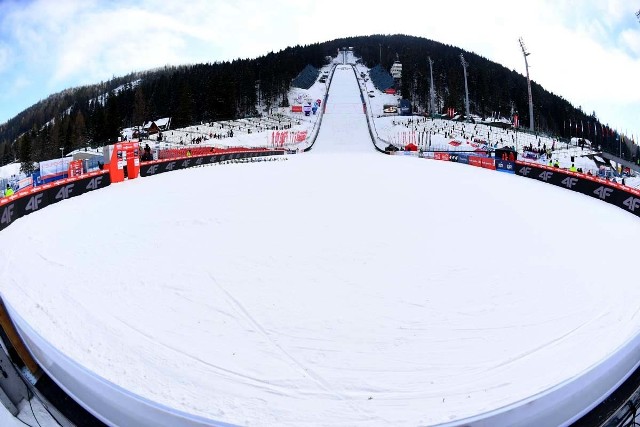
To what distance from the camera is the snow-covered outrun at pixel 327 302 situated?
4.16m

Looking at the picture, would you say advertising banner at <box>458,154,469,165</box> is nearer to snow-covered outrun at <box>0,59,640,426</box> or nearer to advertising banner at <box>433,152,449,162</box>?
advertising banner at <box>433,152,449,162</box>

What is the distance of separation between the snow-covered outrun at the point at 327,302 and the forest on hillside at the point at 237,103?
4303cm

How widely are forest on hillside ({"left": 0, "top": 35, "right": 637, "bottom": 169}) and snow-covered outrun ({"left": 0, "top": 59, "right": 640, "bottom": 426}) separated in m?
43.0

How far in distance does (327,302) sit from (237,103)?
2887 inches

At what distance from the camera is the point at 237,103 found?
243 feet

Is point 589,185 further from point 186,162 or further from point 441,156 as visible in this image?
point 186,162

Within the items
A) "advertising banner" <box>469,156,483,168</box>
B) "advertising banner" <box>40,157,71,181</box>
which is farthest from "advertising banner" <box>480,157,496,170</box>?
"advertising banner" <box>40,157,71,181</box>

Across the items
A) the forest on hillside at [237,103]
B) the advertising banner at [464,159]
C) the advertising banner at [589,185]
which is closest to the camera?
the advertising banner at [589,185]

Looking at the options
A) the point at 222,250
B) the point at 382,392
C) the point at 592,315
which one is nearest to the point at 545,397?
the point at 382,392

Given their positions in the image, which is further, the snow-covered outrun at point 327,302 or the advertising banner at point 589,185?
the advertising banner at point 589,185

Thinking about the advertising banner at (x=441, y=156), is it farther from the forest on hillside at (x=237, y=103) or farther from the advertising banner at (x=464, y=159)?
the forest on hillside at (x=237, y=103)

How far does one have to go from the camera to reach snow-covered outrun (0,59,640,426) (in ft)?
13.6

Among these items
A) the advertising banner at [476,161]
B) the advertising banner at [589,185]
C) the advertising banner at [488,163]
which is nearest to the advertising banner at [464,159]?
the advertising banner at [476,161]

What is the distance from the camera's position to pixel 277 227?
31.3 ft
